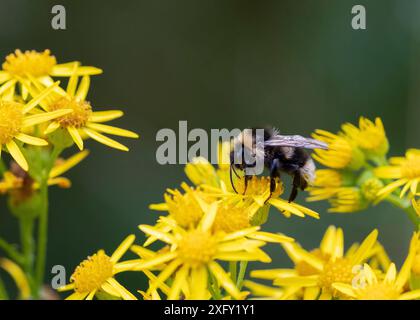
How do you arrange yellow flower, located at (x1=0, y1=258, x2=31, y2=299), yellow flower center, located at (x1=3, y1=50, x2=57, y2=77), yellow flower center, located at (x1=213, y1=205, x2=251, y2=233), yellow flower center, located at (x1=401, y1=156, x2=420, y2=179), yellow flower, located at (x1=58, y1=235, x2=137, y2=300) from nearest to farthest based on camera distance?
yellow flower center, located at (x1=213, y1=205, x2=251, y2=233), yellow flower, located at (x1=58, y1=235, x2=137, y2=300), yellow flower center, located at (x1=401, y1=156, x2=420, y2=179), yellow flower center, located at (x1=3, y1=50, x2=57, y2=77), yellow flower, located at (x1=0, y1=258, x2=31, y2=299)

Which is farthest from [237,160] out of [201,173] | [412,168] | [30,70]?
[30,70]

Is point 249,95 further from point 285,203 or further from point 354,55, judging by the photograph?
point 285,203

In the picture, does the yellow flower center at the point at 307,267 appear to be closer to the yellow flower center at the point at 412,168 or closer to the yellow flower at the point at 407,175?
the yellow flower at the point at 407,175

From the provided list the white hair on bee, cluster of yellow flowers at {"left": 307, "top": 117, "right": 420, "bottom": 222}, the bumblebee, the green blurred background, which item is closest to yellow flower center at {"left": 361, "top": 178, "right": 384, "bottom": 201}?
cluster of yellow flowers at {"left": 307, "top": 117, "right": 420, "bottom": 222}

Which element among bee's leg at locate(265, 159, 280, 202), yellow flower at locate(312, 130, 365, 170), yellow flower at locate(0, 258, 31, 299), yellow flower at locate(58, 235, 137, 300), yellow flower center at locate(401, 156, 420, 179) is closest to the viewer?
yellow flower at locate(58, 235, 137, 300)

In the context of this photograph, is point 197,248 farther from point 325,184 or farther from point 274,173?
point 325,184

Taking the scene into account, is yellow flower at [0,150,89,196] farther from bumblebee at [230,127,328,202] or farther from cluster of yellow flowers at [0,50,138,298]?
bumblebee at [230,127,328,202]

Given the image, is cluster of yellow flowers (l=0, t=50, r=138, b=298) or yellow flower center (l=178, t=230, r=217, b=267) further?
cluster of yellow flowers (l=0, t=50, r=138, b=298)
